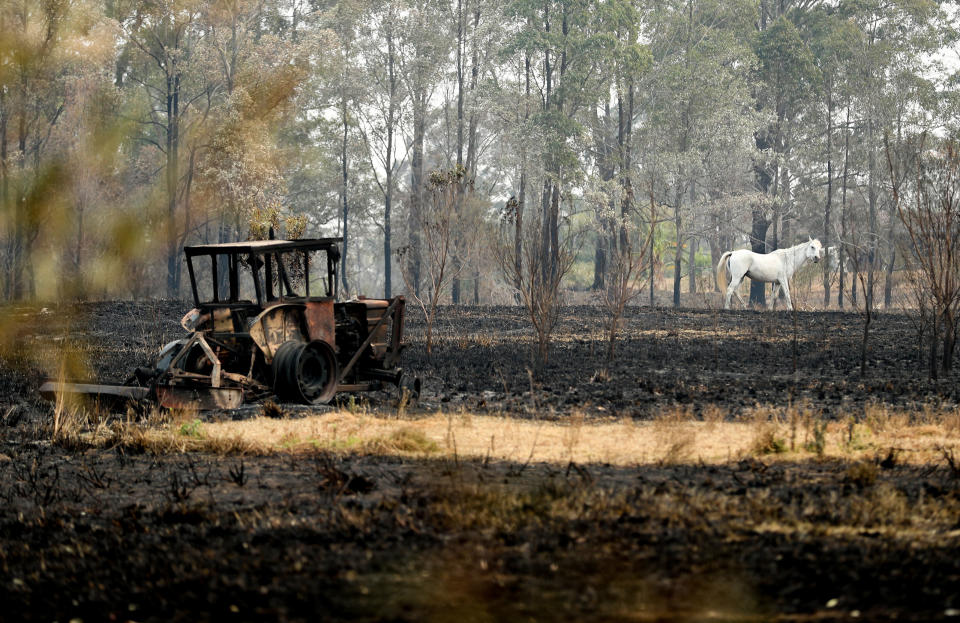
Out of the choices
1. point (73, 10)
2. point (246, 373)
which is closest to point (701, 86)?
point (73, 10)

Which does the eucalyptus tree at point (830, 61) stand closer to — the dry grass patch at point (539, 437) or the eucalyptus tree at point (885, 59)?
the eucalyptus tree at point (885, 59)

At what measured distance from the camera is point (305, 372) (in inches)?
477

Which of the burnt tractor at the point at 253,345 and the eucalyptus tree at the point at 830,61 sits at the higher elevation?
the eucalyptus tree at the point at 830,61

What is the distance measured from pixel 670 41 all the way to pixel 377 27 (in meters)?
13.5

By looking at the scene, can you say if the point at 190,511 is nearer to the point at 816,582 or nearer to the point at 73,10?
the point at 816,582

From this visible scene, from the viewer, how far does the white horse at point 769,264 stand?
106 feet

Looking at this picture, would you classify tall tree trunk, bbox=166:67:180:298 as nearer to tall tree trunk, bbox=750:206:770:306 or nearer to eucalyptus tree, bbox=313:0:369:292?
eucalyptus tree, bbox=313:0:369:292

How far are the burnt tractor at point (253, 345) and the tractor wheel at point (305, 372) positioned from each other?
0.01m

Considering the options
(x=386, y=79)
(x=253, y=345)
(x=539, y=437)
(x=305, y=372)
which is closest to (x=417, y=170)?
(x=386, y=79)

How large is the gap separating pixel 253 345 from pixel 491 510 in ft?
19.3

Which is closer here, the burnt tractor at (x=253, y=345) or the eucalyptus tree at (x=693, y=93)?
the burnt tractor at (x=253, y=345)

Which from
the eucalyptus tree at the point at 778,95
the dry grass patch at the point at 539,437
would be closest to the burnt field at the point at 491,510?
the dry grass patch at the point at 539,437

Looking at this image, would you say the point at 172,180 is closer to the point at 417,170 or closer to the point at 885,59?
the point at 417,170

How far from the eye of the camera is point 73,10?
3572cm
